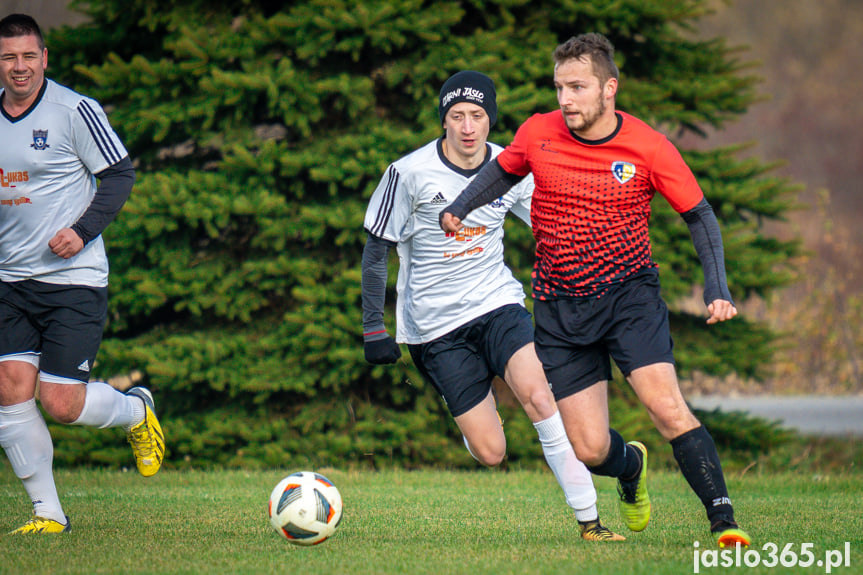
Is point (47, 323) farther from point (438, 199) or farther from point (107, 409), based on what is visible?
point (438, 199)

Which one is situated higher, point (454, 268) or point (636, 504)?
point (454, 268)

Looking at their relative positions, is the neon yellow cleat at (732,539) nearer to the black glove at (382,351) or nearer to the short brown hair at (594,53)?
→ the short brown hair at (594,53)

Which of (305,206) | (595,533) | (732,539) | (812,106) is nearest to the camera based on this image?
(732,539)

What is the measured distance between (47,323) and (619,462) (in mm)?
3325

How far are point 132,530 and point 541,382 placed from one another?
8.02 feet

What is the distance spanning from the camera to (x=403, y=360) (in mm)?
9602

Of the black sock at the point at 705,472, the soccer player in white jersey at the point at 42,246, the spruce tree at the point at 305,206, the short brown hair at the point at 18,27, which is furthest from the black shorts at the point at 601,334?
the spruce tree at the point at 305,206

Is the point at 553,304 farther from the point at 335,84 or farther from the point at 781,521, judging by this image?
the point at 335,84

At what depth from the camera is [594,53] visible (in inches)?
189

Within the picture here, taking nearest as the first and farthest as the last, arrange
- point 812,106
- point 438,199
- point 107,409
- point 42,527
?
point 42,527
point 107,409
point 438,199
point 812,106

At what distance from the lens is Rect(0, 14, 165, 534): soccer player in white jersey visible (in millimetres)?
5605

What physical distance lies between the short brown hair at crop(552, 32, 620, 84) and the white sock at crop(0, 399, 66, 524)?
3.53 metres

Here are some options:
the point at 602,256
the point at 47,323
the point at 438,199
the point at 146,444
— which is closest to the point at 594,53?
the point at 602,256

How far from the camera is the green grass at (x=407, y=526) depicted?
4434mm
